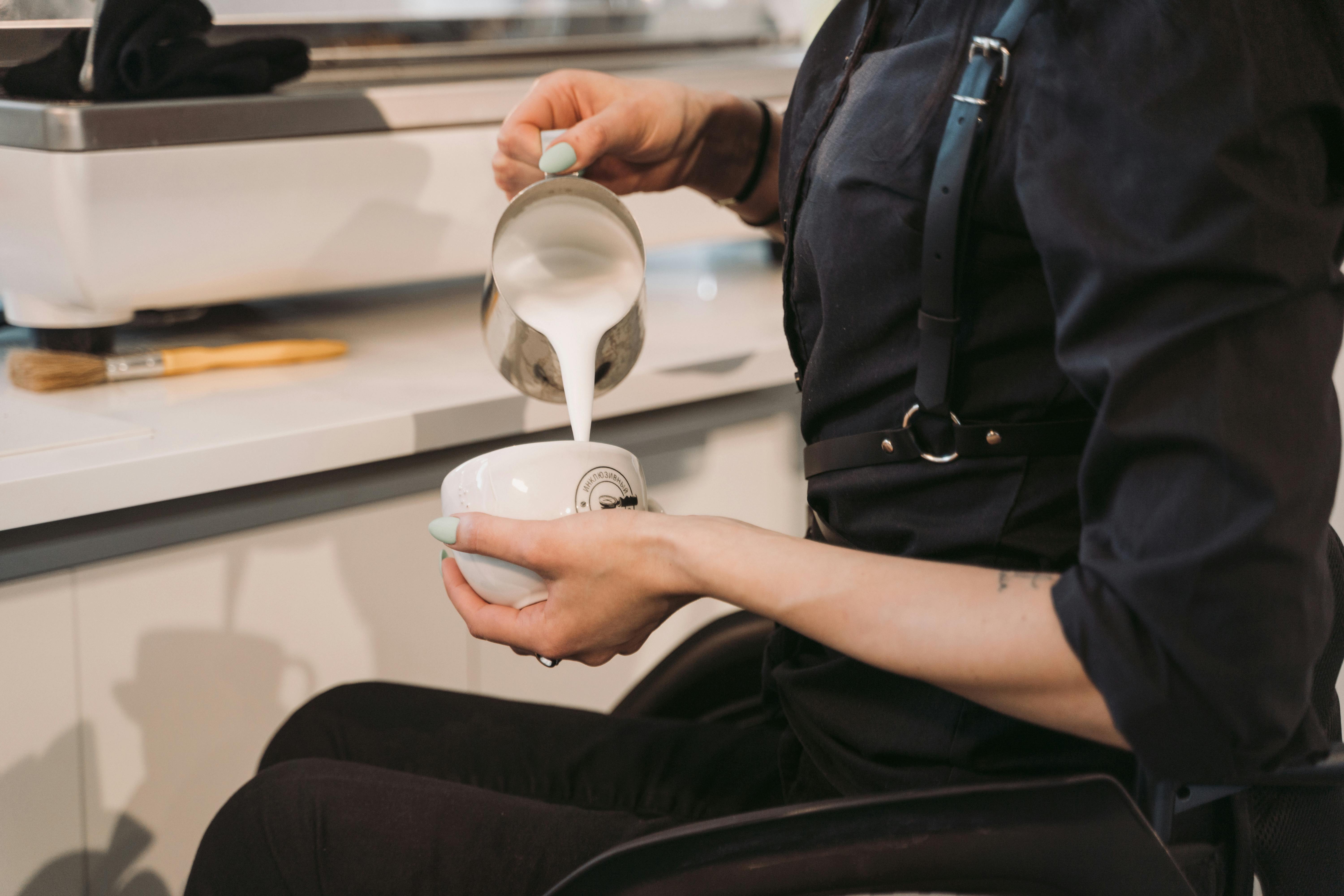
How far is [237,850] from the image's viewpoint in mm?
→ 707

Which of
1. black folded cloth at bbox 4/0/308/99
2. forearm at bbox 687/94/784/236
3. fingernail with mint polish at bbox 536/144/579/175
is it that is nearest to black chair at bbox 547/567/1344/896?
fingernail with mint polish at bbox 536/144/579/175

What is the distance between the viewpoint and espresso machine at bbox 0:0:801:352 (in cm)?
94

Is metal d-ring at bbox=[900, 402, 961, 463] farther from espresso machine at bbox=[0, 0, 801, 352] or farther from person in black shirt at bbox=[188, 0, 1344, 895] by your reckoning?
A: espresso machine at bbox=[0, 0, 801, 352]

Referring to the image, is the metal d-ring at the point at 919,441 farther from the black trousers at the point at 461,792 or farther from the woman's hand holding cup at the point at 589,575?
the black trousers at the point at 461,792

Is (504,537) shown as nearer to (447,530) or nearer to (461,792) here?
(447,530)

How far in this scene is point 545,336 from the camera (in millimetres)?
763

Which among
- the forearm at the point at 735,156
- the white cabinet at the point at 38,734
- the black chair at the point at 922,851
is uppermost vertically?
the forearm at the point at 735,156

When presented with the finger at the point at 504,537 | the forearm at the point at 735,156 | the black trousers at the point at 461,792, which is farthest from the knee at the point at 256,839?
the forearm at the point at 735,156

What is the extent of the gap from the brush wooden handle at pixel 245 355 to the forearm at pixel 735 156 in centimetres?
42

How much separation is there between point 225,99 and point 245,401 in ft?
0.88

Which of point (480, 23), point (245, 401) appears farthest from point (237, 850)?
point (480, 23)

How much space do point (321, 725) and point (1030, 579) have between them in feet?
1.85

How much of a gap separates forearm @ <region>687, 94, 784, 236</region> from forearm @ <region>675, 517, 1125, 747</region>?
1.32 ft

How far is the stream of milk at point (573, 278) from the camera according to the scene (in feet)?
2.46
